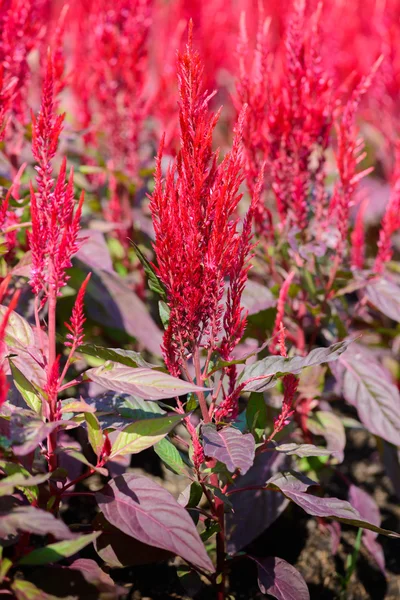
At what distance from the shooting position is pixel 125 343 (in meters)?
2.21

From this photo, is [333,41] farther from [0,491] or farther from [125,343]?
[0,491]

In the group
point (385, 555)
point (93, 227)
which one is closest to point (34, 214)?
point (93, 227)

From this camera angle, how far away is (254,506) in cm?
164

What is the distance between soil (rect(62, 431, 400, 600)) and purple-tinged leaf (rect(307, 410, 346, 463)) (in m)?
0.35

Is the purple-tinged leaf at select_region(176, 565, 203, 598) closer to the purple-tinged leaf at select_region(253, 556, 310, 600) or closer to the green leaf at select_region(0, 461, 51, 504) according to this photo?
the purple-tinged leaf at select_region(253, 556, 310, 600)

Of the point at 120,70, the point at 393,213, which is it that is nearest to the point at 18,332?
the point at 393,213

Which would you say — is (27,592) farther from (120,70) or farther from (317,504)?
(120,70)

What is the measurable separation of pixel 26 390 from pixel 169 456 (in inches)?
13.2

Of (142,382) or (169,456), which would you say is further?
(169,456)

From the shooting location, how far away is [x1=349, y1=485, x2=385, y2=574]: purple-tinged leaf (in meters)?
1.80

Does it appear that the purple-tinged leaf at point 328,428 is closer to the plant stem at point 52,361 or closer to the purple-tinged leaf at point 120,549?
the purple-tinged leaf at point 120,549

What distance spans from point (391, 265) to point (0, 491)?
1896 millimetres

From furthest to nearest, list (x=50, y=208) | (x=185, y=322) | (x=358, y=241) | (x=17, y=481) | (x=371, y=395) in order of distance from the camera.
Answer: (x=358, y=241) < (x=371, y=395) < (x=185, y=322) < (x=50, y=208) < (x=17, y=481)

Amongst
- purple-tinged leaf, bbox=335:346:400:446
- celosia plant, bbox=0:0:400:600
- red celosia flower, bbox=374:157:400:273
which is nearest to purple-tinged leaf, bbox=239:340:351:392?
celosia plant, bbox=0:0:400:600
